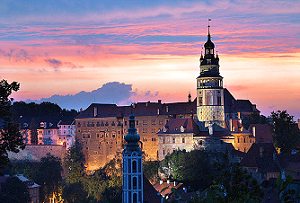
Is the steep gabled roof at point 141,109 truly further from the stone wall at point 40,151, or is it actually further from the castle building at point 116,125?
the stone wall at point 40,151

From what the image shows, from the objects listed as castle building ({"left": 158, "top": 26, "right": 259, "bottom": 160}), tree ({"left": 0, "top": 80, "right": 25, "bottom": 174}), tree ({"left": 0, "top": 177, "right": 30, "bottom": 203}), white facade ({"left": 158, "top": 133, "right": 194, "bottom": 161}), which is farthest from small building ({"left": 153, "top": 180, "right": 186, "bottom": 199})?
tree ({"left": 0, "top": 80, "right": 25, "bottom": 174})

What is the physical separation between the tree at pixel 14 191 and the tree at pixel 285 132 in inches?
1178

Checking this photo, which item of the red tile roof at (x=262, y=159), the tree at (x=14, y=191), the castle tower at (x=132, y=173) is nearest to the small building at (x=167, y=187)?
the castle tower at (x=132, y=173)

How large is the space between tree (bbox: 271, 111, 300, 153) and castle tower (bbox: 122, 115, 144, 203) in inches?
1175

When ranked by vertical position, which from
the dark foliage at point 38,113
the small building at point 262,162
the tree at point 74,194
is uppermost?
the dark foliage at point 38,113

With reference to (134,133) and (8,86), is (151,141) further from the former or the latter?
(8,86)

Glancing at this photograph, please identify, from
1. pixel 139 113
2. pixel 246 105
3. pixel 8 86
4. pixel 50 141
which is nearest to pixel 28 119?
pixel 50 141

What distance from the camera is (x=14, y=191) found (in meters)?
74.0

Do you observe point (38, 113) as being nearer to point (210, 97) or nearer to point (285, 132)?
point (210, 97)

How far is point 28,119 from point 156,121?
31404 mm

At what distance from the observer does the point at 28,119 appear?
133 m

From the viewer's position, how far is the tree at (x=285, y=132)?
9262 centimetres

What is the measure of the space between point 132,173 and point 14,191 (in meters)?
15.4

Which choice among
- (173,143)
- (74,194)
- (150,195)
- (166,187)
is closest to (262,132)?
(173,143)
